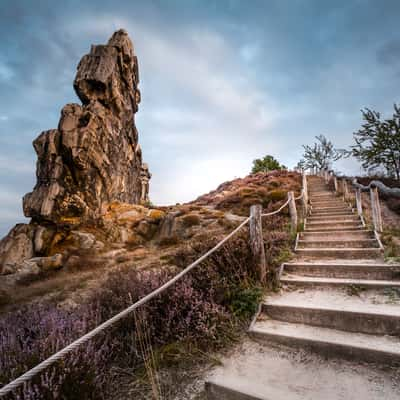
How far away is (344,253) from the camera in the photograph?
4.80 meters

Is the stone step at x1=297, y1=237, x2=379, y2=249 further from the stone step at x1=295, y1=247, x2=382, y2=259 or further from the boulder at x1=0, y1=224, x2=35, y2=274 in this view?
the boulder at x1=0, y1=224, x2=35, y2=274

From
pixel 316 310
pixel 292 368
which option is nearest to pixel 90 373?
pixel 292 368

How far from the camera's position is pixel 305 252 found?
17.0ft

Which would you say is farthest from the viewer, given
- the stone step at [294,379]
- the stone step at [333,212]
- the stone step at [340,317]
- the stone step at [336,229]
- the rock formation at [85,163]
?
the rock formation at [85,163]

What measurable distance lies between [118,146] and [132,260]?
12080 millimetres

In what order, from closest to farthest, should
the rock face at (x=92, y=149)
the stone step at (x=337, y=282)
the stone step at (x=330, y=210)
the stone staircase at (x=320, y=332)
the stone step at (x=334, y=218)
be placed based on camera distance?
1. the stone staircase at (x=320, y=332)
2. the stone step at (x=337, y=282)
3. the stone step at (x=334, y=218)
4. the stone step at (x=330, y=210)
5. the rock face at (x=92, y=149)

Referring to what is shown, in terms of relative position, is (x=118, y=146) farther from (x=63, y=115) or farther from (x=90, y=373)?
(x=90, y=373)

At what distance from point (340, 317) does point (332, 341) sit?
450 millimetres

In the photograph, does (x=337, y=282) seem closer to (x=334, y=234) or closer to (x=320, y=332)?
(x=320, y=332)

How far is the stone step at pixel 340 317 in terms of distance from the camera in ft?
8.07

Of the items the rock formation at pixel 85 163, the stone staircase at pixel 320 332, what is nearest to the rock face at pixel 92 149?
the rock formation at pixel 85 163

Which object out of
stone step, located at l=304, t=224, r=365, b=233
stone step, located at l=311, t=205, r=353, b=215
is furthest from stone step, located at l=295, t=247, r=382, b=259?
stone step, located at l=311, t=205, r=353, b=215

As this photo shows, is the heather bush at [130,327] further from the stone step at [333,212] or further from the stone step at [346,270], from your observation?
the stone step at [333,212]

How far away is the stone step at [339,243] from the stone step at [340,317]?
297 cm
